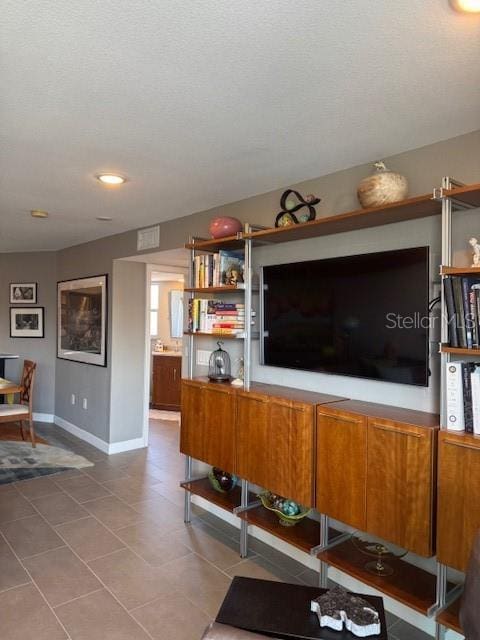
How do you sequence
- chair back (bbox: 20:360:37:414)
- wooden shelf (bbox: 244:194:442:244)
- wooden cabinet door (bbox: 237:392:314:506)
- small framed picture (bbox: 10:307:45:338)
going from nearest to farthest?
wooden shelf (bbox: 244:194:442:244) → wooden cabinet door (bbox: 237:392:314:506) → chair back (bbox: 20:360:37:414) → small framed picture (bbox: 10:307:45:338)

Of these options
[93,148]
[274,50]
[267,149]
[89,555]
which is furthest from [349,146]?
[89,555]

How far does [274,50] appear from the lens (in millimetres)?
1487

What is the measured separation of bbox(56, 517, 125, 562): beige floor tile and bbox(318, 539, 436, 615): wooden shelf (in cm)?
145

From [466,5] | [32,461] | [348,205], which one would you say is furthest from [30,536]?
[466,5]

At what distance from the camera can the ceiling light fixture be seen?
48.9 inches

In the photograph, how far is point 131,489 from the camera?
392 cm

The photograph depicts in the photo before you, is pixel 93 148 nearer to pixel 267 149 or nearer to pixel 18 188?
pixel 267 149

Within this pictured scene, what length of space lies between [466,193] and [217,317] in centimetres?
173

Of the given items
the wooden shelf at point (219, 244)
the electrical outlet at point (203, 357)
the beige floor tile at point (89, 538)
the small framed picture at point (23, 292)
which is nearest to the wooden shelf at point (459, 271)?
the wooden shelf at point (219, 244)

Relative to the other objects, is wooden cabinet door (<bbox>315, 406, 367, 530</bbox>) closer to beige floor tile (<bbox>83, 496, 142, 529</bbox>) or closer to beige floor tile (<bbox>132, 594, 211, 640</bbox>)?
beige floor tile (<bbox>132, 594, 211, 640</bbox>)

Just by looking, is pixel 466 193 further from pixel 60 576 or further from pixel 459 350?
pixel 60 576

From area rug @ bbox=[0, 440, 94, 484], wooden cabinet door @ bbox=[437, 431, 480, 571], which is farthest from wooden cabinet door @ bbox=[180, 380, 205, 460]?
area rug @ bbox=[0, 440, 94, 484]

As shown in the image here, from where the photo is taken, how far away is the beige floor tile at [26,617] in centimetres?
209

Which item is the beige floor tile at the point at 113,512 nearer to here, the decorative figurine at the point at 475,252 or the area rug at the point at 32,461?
the area rug at the point at 32,461
